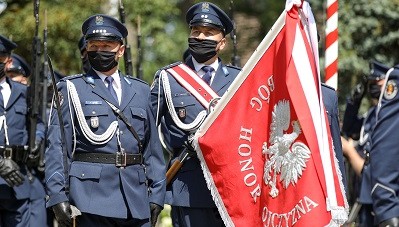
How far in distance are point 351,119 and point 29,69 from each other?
12.4 ft

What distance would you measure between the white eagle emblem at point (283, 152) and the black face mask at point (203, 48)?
0.93 m

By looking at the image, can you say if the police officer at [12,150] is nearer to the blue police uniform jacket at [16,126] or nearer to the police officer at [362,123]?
the blue police uniform jacket at [16,126]

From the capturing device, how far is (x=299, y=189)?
29.7 ft

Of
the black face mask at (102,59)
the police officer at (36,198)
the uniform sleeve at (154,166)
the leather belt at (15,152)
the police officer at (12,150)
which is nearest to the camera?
the black face mask at (102,59)

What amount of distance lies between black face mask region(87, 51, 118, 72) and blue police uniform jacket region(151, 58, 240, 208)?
0.79 metres

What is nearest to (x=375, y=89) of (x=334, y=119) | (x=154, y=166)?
(x=334, y=119)

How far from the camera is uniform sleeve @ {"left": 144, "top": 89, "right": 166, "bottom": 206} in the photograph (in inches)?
378

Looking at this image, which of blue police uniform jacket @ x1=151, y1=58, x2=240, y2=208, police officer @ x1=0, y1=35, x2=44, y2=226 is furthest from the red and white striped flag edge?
police officer @ x1=0, y1=35, x2=44, y2=226

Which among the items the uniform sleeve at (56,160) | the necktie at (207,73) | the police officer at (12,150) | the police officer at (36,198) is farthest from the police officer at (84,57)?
the uniform sleeve at (56,160)

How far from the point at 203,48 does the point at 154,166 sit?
1115 mm

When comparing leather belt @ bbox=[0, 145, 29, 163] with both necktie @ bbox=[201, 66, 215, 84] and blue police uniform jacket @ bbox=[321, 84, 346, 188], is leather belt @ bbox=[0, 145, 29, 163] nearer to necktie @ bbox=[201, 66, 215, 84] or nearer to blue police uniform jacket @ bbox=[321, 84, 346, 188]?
necktie @ bbox=[201, 66, 215, 84]

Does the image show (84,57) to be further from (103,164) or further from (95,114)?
(103,164)

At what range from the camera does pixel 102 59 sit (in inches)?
373

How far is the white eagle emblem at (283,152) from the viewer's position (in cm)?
911
